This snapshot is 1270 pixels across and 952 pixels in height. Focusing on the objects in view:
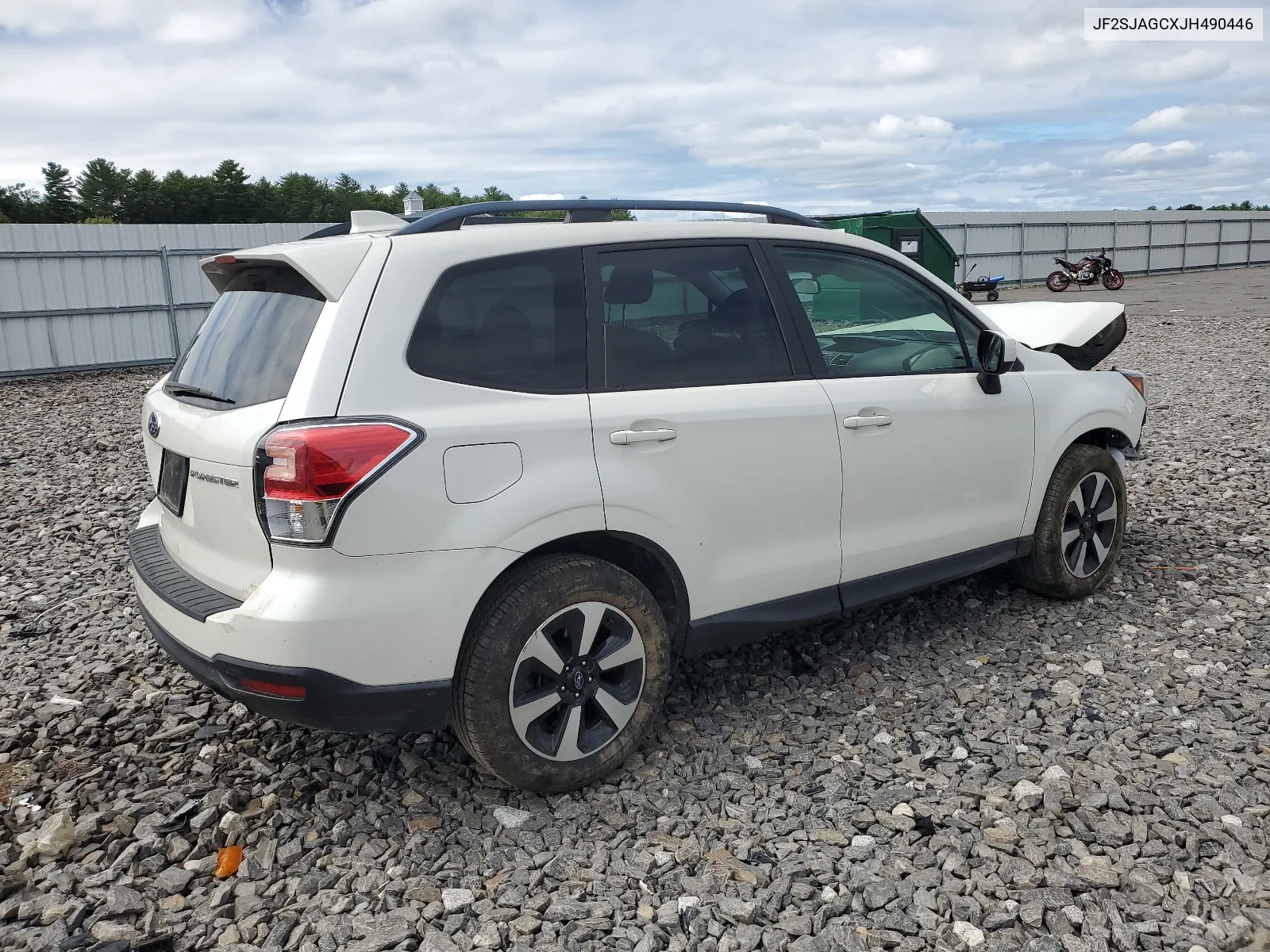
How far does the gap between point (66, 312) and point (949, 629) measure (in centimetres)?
1687

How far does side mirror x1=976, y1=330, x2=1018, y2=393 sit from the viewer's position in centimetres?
415

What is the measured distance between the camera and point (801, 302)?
12.6 feet

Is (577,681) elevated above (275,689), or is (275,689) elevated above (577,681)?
(275,689)

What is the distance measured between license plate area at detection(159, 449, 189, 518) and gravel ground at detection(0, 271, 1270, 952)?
37.1 inches

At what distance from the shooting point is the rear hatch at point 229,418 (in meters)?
2.92

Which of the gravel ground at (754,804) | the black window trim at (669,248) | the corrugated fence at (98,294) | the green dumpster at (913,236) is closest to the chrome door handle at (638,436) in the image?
the black window trim at (669,248)

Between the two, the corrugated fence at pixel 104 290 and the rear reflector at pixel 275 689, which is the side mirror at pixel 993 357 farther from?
the corrugated fence at pixel 104 290

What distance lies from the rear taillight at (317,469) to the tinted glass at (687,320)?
2.74 ft

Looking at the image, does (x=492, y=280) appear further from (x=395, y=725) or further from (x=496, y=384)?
(x=395, y=725)

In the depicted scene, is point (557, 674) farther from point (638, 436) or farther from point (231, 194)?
point (231, 194)

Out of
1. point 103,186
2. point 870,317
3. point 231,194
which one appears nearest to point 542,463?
point 870,317

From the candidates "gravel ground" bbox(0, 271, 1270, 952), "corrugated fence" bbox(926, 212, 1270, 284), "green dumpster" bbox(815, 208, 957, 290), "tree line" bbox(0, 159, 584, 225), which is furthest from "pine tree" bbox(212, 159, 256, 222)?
"gravel ground" bbox(0, 271, 1270, 952)

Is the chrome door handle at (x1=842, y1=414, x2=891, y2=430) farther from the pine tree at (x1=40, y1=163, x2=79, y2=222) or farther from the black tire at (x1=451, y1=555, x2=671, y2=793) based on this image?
the pine tree at (x1=40, y1=163, x2=79, y2=222)

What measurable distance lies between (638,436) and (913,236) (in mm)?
18614
